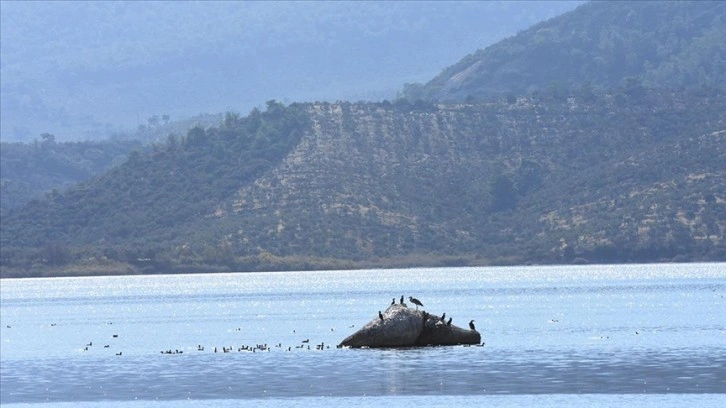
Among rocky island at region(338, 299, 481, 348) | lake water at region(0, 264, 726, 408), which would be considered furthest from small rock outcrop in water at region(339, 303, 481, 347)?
lake water at region(0, 264, 726, 408)

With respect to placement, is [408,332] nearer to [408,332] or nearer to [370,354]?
[408,332]

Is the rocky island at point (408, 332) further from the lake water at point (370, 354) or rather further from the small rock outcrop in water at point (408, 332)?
the lake water at point (370, 354)

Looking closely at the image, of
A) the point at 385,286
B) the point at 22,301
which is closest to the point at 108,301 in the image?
the point at 22,301

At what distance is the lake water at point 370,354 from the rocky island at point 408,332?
999 millimetres

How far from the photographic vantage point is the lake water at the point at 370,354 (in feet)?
193

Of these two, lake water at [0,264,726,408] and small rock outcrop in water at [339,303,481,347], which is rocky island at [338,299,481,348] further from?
lake water at [0,264,726,408]

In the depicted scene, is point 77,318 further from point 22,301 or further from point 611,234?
point 611,234

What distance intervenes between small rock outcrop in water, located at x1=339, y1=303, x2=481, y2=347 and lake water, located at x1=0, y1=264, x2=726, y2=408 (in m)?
0.99

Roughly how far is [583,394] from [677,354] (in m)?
14.9

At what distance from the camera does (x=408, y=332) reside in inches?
3046

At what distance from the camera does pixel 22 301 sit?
6708 inches

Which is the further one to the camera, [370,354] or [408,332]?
[408,332]

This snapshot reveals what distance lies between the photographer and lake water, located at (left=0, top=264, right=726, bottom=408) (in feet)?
193

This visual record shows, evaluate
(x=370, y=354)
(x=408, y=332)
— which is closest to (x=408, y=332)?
(x=408, y=332)
